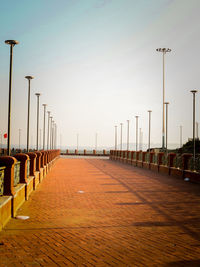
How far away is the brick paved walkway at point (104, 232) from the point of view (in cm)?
502

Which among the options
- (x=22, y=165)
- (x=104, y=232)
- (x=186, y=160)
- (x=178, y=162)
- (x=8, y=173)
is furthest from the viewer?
(x=178, y=162)

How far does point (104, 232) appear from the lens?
21.6 feet

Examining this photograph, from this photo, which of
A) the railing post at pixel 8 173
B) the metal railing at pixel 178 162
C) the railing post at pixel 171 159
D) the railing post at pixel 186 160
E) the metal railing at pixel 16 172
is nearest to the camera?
the railing post at pixel 8 173

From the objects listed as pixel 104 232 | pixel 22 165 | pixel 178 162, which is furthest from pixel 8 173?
pixel 178 162

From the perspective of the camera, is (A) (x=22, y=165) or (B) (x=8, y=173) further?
(A) (x=22, y=165)

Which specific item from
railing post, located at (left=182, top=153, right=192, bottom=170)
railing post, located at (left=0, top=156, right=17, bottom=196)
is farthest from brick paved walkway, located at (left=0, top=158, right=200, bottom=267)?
railing post, located at (left=182, top=153, right=192, bottom=170)

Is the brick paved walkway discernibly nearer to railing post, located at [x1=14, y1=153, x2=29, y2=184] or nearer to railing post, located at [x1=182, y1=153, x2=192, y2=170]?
railing post, located at [x1=14, y1=153, x2=29, y2=184]

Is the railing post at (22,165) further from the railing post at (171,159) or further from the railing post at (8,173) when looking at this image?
the railing post at (171,159)

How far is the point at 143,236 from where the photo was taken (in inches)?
248

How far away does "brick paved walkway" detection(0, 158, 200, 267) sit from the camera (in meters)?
5.02

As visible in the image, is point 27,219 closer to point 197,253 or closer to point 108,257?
point 108,257

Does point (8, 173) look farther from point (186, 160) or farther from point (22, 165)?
point (186, 160)

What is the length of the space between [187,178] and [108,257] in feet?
43.6

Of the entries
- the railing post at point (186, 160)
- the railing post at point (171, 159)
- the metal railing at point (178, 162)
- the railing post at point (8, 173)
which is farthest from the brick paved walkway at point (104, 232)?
the railing post at point (171, 159)
